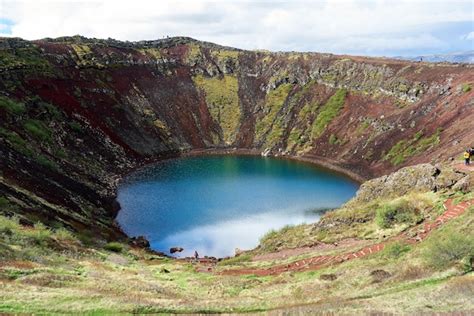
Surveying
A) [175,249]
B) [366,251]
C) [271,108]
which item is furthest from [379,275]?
[271,108]

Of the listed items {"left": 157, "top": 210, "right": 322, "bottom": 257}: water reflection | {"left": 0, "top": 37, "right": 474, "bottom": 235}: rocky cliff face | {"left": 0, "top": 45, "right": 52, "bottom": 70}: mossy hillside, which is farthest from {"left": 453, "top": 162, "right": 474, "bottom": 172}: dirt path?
{"left": 0, "top": 45, "right": 52, "bottom": 70}: mossy hillside

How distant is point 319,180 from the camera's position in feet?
296

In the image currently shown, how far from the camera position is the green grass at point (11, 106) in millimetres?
83094

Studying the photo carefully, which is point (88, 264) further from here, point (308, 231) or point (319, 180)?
point (319, 180)

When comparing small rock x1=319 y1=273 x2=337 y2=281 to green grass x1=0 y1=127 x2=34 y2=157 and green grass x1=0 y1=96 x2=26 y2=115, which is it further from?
green grass x1=0 y1=96 x2=26 y2=115

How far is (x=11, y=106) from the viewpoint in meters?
85.3

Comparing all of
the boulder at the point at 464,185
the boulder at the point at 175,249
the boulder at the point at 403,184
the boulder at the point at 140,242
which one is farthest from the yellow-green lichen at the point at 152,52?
the boulder at the point at 464,185

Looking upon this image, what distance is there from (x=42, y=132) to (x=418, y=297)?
261 ft

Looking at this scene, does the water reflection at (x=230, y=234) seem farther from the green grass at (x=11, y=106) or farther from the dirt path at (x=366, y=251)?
the green grass at (x=11, y=106)

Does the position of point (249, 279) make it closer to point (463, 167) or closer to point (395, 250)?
point (395, 250)

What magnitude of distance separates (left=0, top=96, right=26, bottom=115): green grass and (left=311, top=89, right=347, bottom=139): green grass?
66640mm

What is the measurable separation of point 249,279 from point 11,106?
68787 mm

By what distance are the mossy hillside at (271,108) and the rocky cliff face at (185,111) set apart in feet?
1.40

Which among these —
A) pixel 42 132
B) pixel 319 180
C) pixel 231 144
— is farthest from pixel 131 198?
pixel 231 144
